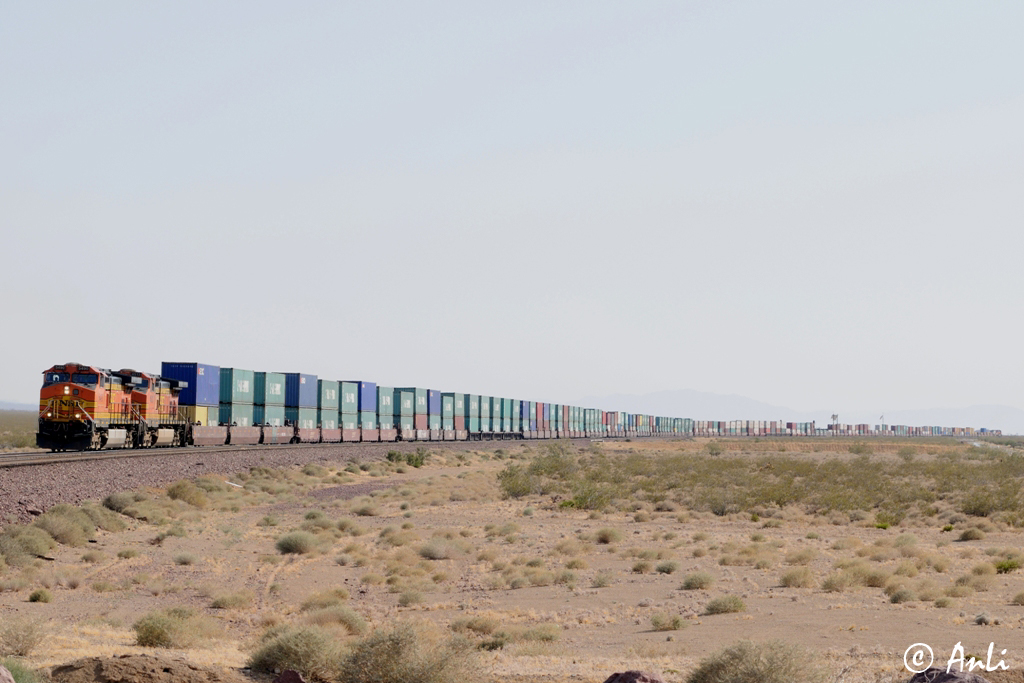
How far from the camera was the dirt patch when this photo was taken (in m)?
8.98

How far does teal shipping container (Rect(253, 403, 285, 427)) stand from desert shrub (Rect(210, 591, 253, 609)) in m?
43.4

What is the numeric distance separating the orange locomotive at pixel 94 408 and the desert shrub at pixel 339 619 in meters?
27.4

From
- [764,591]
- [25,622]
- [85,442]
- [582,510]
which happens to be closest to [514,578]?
[764,591]

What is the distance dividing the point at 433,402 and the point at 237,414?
32198mm

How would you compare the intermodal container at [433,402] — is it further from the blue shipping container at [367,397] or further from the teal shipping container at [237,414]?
the teal shipping container at [237,414]

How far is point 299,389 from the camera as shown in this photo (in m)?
63.0

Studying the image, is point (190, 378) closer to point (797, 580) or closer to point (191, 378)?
point (191, 378)

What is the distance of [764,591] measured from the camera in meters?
18.9

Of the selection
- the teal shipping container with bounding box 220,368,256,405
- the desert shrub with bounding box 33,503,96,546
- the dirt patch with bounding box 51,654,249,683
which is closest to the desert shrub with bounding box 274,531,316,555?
the desert shrub with bounding box 33,503,96,546

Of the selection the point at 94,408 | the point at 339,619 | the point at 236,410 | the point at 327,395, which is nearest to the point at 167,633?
the point at 339,619

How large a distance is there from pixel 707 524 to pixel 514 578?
13.7 meters

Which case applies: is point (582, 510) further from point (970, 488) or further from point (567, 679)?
point (567, 679)

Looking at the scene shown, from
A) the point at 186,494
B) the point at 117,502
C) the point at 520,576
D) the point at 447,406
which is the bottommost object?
the point at 520,576

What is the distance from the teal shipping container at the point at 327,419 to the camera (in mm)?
67312
